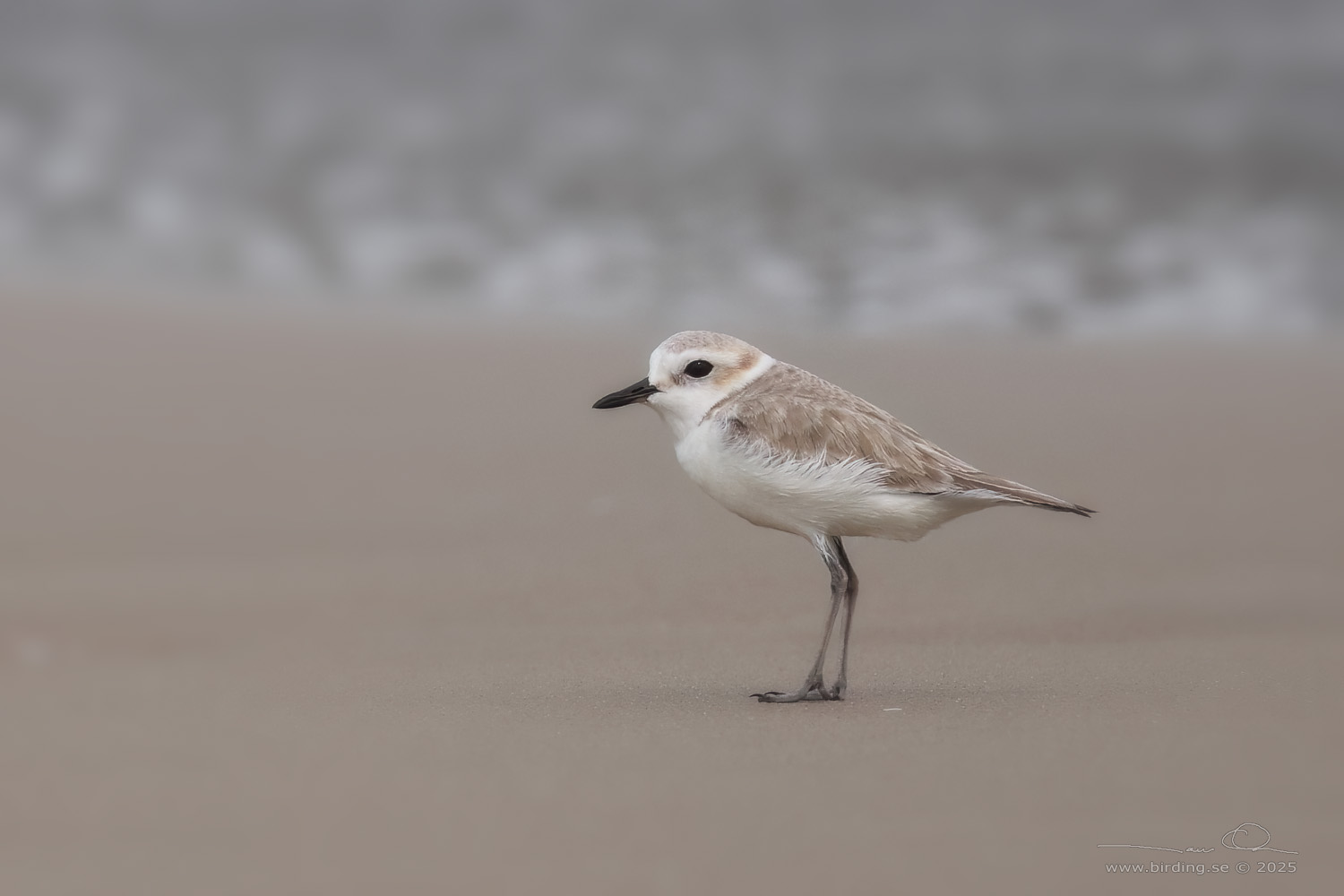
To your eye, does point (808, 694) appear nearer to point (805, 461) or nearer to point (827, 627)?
point (827, 627)

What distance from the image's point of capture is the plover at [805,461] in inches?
160

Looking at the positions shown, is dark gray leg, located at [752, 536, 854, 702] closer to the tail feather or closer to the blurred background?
the tail feather

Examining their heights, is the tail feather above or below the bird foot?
above

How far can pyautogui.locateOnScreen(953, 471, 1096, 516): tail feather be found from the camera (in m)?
4.04

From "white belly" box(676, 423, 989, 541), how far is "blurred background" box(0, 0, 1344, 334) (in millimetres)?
4243

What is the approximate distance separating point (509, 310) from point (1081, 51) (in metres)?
5.19

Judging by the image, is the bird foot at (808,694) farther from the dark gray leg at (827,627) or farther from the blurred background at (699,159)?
the blurred background at (699,159)

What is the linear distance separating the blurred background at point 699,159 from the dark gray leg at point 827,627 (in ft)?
13.7

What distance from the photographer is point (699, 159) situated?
10.1 m

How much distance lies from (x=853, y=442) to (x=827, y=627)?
1.94ft

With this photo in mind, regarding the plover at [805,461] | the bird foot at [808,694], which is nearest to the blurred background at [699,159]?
the plover at [805,461]

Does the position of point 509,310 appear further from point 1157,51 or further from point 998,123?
point 1157,51

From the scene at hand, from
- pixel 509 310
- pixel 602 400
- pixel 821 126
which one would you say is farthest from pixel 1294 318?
pixel 602 400

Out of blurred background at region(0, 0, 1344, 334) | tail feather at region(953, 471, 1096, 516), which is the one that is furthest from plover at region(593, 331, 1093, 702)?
blurred background at region(0, 0, 1344, 334)
